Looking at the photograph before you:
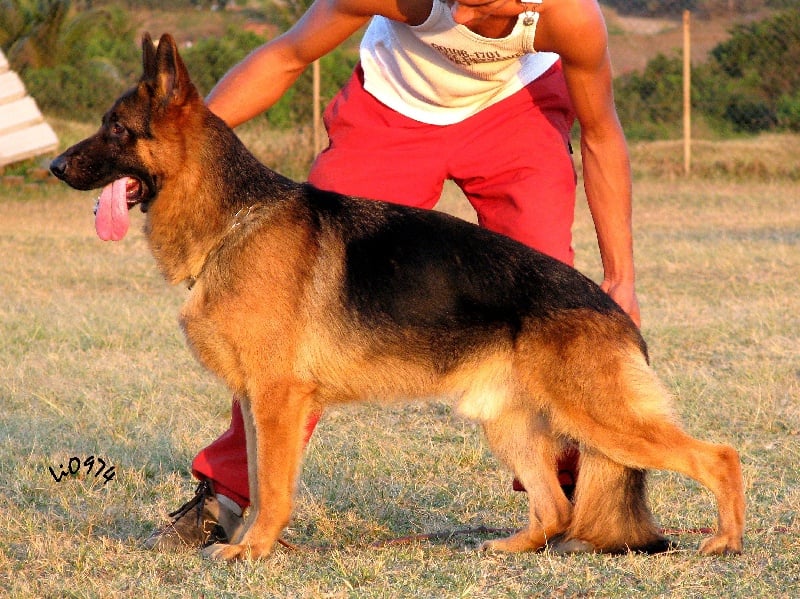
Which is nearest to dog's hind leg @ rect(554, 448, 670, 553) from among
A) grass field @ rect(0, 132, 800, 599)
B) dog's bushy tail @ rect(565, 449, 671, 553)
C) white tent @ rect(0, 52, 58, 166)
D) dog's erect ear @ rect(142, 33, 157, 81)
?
dog's bushy tail @ rect(565, 449, 671, 553)

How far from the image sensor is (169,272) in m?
3.86

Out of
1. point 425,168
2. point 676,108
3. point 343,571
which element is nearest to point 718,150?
point 676,108

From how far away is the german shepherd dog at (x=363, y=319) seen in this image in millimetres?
3611

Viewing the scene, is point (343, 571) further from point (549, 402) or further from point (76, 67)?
point (76, 67)

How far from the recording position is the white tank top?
4102 millimetres

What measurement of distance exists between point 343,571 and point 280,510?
0.30 metres

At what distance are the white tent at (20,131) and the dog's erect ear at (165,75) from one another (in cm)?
1018

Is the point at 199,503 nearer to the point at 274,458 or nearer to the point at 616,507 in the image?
the point at 274,458

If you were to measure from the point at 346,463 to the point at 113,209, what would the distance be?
173cm

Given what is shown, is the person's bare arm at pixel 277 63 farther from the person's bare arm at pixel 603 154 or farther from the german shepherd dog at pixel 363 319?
the person's bare arm at pixel 603 154

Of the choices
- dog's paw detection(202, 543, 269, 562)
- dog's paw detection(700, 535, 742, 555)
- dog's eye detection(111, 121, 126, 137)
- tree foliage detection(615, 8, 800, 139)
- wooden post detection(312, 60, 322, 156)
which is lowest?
tree foliage detection(615, 8, 800, 139)

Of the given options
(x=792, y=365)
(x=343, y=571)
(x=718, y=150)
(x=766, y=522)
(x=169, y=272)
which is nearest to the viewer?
(x=343, y=571)

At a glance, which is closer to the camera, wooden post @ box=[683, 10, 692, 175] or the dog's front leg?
the dog's front leg

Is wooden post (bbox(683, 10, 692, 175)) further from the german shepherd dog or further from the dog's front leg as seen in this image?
the dog's front leg
